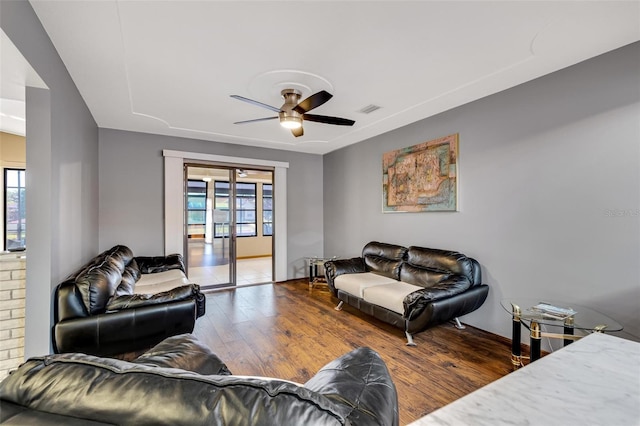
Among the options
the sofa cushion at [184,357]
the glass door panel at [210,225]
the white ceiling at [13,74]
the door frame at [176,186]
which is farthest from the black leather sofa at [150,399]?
the glass door panel at [210,225]

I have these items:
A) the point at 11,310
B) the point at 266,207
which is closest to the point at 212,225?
the point at 266,207

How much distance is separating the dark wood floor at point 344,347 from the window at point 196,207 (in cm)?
161

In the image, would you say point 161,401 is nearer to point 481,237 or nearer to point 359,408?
point 359,408

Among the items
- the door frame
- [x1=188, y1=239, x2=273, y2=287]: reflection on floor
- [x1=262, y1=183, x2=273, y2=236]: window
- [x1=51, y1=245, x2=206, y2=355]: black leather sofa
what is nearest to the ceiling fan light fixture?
[x1=51, y1=245, x2=206, y2=355]: black leather sofa

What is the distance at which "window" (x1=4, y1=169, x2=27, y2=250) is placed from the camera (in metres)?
4.41

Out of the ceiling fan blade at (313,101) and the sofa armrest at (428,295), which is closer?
the ceiling fan blade at (313,101)

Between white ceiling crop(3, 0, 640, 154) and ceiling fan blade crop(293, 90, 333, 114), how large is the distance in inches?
9.9

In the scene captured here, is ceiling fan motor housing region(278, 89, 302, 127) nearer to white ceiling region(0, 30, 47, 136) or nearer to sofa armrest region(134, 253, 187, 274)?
white ceiling region(0, 30, 47, 136)

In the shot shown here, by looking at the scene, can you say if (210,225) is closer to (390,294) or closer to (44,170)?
(44,170)

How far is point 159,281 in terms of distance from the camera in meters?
3.55

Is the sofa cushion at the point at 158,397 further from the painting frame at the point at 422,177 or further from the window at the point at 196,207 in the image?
the window at the point at 196,207

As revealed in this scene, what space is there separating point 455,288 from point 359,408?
258 centimetres

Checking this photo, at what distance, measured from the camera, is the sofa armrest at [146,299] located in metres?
2.33

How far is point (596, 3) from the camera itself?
5.97 ft
